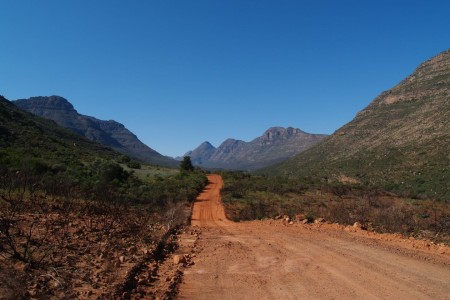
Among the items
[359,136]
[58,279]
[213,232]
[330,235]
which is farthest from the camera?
[359,136]

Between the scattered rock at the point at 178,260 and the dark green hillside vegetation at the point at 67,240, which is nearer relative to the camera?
the dark green hillside vegetation at the point at 67,240

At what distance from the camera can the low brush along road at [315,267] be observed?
727cm

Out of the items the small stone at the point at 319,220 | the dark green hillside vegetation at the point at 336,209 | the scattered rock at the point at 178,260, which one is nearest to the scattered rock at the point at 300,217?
the dark green hillside vegetation at the point at 336,209

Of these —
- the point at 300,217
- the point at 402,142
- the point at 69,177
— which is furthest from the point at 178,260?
the point at 402,142

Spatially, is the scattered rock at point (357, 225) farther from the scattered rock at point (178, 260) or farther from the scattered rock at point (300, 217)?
the scattered rock at point (178, 260)

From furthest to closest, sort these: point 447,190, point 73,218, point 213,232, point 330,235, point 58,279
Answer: point 447,190
point 213,232
point 330,235
point 73,218
point 58,279

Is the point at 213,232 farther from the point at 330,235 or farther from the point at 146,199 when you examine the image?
the point at 146,199

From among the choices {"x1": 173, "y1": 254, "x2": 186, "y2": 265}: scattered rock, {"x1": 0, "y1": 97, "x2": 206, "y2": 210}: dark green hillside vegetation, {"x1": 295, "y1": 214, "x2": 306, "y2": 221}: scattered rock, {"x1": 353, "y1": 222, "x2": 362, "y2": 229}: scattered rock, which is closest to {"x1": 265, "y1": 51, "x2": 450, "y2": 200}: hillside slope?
{"x1": 295, "y1": 214, "x2": 306, "y2": 221}: scattered rock

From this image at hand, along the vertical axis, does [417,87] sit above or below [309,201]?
above

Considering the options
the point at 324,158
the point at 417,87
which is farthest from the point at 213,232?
the point at 417,87

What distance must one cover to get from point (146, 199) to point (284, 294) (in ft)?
54.8

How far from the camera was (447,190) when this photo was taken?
3628 centimetres

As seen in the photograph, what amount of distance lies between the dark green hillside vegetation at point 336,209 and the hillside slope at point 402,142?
11.0 m

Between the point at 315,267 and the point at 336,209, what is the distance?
1161cm
